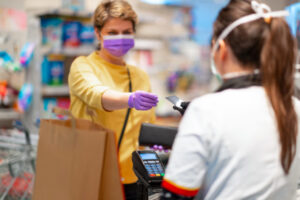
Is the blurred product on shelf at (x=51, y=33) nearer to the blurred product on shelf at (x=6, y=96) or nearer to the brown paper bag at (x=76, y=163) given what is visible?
the blurred product on shelf at (x=6, y=96)

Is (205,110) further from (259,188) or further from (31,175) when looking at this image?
(31,175)

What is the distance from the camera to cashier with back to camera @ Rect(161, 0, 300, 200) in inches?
36.5

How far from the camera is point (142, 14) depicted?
4980 millimetres

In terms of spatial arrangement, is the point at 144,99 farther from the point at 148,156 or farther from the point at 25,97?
the point at 25,97

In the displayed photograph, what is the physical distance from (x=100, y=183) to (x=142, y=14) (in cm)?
400

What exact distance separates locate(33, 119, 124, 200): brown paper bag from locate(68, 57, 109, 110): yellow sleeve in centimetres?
21

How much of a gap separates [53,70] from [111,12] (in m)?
2.39

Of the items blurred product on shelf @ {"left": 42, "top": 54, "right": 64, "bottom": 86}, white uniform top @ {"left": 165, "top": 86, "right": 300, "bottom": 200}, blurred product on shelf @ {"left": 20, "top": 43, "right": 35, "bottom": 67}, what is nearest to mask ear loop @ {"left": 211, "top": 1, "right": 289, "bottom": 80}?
white uniform top @ {"left": 165, "top": 86, "right": 300, "bottom": 200}

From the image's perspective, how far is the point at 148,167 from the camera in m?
1.29

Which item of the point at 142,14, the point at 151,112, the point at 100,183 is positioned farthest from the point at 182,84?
the point at 100,183

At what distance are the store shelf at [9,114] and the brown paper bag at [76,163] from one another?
8.47 feet

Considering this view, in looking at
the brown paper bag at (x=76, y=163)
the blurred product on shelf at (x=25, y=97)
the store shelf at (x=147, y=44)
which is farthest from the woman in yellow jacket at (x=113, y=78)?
the store shelf at (x=147, y=44)

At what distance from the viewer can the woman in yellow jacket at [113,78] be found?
1727 mm

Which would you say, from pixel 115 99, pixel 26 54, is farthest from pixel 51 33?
pixel 115 99
